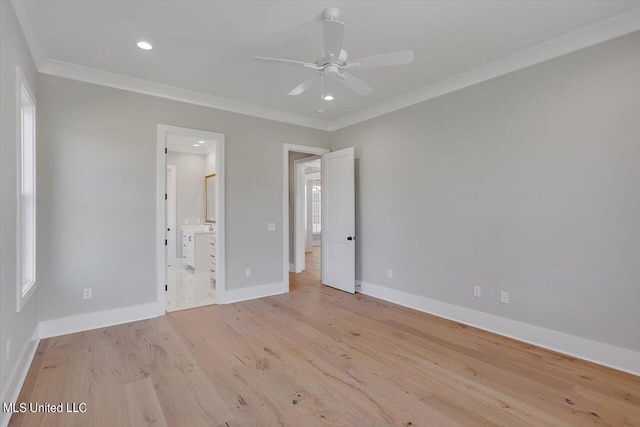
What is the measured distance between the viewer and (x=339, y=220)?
5078mm

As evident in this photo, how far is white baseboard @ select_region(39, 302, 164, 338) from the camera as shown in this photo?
3.23 metres

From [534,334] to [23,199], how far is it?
16.4ft

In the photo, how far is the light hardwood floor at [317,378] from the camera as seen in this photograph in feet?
6.67

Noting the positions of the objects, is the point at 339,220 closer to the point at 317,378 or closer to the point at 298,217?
the point at 298,217

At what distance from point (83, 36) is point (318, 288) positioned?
4.29 m

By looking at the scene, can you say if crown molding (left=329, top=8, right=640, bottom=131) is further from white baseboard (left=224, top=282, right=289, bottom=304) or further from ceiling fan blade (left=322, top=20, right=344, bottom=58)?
white baseboard (left=224, top=282, right=289, bottom=304)

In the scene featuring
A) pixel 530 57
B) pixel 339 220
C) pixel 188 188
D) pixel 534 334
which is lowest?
pixel 534 334

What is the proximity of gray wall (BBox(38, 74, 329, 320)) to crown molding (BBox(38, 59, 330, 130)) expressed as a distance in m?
0.07

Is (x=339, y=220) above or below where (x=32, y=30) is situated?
below

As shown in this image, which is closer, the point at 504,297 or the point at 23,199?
the point at 23,199

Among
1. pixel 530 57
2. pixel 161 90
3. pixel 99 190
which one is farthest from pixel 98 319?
pixel 530 57

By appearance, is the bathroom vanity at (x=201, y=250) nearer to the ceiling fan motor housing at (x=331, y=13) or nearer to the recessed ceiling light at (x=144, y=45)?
the recessed ceiling light at (x=144, y=45)

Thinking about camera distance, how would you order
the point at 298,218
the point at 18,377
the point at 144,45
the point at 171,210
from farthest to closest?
1. the point at 171,210
2. the point at 298,218
3. the point at 144,45
4. the point at 18,377

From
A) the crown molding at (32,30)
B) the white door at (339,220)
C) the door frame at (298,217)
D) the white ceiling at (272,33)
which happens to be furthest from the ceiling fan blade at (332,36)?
the door frame at (298,217)
